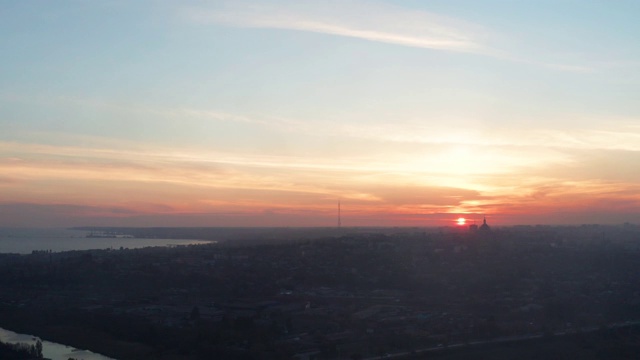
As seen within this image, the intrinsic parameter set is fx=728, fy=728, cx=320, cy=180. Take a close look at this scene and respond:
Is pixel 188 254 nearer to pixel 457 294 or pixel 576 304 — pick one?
pixel 457 294

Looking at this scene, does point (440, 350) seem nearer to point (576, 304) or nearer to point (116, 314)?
point (576, 304)

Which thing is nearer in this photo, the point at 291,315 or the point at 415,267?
the point at 291,315

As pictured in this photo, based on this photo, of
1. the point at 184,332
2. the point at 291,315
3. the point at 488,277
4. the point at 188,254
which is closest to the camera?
the point at 184,332

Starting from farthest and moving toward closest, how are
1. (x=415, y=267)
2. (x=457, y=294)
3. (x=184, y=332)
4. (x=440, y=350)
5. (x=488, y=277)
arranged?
(x=415, y=267) → (x=488, y=277) → (x=457, y=294) → (x=184, y=332) → (x=440, y=350)

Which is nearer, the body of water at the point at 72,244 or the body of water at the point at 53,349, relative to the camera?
the body of water at the point at 53,349

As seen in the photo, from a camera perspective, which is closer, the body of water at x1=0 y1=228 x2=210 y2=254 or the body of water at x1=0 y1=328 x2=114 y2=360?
the body of water at x1=0 y1=328 x2=114 y2=360

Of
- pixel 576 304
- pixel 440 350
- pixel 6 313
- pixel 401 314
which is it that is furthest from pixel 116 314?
pixel 576 304

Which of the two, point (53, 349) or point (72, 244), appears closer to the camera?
point (53, 349)
